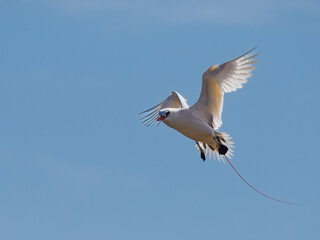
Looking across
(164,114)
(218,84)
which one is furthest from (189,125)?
(218,84)

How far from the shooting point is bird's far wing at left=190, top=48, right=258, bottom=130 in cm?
1747

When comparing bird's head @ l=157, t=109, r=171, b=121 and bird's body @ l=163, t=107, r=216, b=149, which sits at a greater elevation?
bird's head @ l=157, t=109, r=171, b=121

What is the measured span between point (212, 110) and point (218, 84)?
70 cm

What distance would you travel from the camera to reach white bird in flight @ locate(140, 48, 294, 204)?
690 inches

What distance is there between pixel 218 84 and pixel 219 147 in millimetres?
1381

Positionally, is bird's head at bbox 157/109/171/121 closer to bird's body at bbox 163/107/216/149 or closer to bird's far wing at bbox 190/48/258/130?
bird's body at bbox 163/107/216/149

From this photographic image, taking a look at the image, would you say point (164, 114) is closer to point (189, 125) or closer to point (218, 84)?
point (189, 125)

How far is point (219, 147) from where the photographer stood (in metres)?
18.0

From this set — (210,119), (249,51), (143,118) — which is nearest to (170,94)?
(143,118)

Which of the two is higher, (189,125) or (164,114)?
(164,114)

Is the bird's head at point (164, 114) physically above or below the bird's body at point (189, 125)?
above

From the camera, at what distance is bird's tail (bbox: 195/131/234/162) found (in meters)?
18.0

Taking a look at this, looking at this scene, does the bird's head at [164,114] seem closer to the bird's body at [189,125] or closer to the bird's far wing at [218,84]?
the bird's body at [189,125]

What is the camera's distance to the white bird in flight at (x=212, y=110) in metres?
17.5
